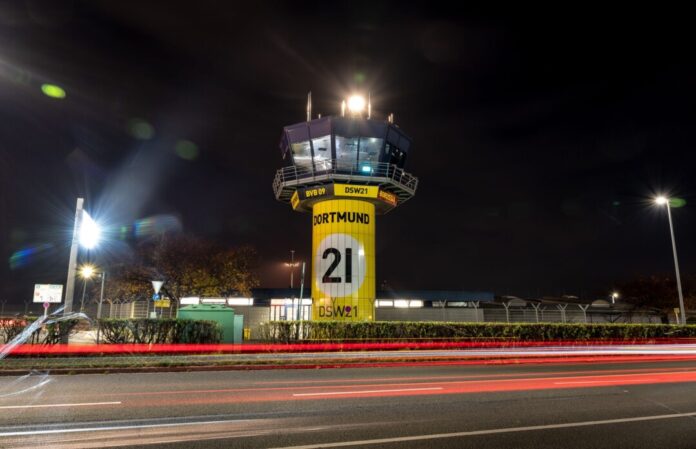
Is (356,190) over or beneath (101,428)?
over

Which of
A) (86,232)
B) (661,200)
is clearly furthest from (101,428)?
(661,200)

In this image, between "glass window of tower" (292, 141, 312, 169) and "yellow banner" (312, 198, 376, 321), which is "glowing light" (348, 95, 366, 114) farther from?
"yellow banner" (312, 198, 376, 321)

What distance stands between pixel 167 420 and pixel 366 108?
27.5 meters

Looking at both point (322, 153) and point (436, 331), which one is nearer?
point (436, 331)

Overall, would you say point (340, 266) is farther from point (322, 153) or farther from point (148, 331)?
point (148, 331)

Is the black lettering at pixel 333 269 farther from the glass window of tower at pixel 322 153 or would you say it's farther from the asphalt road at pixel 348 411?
the asphalt road at pixel 348 411

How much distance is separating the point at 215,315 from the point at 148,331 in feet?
13.3

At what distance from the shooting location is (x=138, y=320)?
20.5 m

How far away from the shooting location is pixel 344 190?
29.3 metres

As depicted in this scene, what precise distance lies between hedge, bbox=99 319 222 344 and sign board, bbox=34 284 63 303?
68.7ft

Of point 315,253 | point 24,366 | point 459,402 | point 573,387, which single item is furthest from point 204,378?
point 315,253

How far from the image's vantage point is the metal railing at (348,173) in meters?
29.5

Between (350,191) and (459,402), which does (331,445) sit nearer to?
(459,402)

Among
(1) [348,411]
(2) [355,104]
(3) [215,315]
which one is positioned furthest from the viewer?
(2) [355,104]
